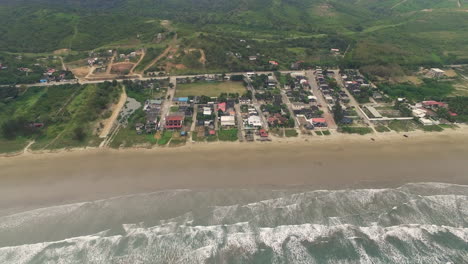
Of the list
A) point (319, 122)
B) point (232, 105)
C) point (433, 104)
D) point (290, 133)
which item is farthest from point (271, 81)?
point (433, 104)

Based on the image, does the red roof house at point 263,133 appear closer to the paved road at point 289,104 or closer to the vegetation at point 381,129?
the paved road at point 289,104

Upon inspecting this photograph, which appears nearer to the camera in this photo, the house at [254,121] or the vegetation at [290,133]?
the vegetation at [290,133]

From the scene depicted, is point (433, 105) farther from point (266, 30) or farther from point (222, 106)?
point (266, 30)

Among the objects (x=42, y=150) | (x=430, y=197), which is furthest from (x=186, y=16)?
(x=430, y=197)

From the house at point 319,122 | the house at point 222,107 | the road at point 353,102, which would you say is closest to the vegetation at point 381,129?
the road at point 353,102

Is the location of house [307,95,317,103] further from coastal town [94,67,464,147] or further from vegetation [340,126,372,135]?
vegetation [340,126,372,135]

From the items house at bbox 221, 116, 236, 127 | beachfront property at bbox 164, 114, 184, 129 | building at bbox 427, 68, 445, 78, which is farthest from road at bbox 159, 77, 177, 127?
building at bbox 427, 68, 445, 78
